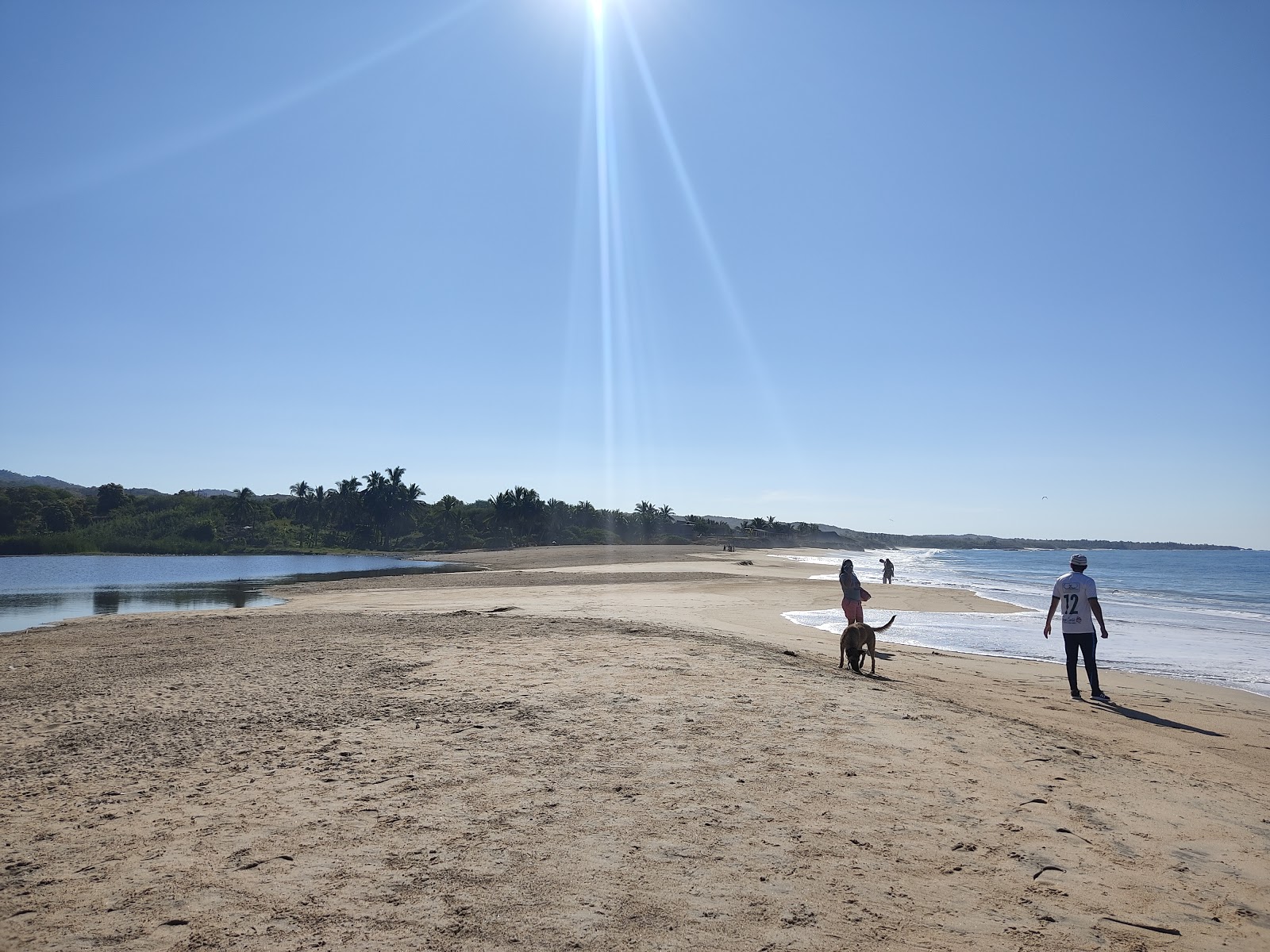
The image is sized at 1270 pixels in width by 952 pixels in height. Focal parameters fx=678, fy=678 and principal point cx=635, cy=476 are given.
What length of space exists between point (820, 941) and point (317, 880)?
2776mm

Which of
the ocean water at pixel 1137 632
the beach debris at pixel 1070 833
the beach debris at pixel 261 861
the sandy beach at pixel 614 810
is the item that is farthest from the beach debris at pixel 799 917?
the ocean water at pixel 1137 632

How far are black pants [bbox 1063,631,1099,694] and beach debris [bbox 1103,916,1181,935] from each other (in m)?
7.44

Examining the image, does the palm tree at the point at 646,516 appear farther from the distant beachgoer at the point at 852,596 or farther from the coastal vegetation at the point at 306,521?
the distant beachgoer at the point at 852,596

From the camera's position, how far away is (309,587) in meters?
34.2

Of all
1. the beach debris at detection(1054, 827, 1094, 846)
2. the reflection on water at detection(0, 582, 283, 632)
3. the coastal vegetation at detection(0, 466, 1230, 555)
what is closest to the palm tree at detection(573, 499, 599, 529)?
the coastal vegetation at detection(0, 466, 1230, 555)

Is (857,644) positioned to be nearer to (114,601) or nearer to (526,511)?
(114,601)

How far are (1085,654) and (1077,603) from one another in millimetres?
799

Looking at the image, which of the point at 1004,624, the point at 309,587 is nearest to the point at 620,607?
the point at 1004,624

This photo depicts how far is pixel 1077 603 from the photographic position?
10711 mm

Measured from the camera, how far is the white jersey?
1056 cm

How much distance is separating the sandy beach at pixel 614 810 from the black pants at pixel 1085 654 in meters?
0.46

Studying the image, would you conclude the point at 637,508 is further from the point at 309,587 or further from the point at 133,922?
the point at 133,922

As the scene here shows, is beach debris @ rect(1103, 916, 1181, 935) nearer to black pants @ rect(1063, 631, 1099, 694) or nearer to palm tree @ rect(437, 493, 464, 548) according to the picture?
black pants @ rect(1063, 631, 1099, 694)

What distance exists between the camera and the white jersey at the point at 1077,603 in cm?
1056
